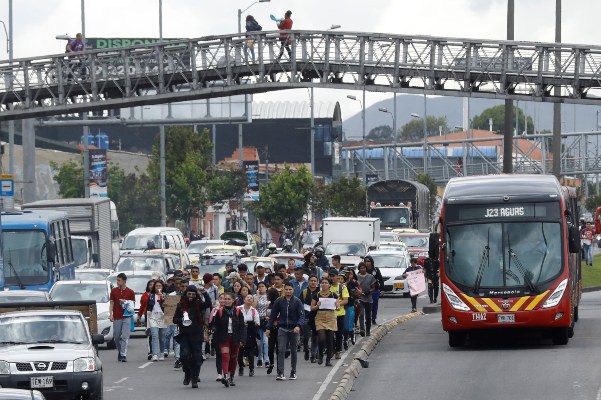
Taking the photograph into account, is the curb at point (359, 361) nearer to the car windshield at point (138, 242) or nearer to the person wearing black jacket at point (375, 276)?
the person wearing black jacket at point (375, 276)

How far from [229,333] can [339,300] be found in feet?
12.1

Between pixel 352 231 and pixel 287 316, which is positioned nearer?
pixel 287 316

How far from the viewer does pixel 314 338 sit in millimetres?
29141

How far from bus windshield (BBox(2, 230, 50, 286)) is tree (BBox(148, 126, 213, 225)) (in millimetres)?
41490

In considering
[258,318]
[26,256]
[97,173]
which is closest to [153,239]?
[97,173]

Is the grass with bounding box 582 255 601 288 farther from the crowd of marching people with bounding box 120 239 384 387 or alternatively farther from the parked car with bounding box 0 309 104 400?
the parked car with bounding box 0 309 104 400

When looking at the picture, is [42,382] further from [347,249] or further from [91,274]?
[347,249]

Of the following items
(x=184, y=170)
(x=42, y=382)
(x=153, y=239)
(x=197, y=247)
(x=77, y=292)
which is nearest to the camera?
(x=42, y=382)

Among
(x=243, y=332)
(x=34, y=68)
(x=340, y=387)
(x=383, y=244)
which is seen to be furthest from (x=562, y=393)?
(x=383, y=244)

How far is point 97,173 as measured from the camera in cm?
6625

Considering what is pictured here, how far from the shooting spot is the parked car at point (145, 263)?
45.5 meters

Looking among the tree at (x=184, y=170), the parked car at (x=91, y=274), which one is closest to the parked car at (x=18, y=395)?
the parked car at (x=91, y=274)

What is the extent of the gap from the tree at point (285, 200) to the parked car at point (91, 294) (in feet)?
166

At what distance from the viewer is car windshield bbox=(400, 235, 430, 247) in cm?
6669
